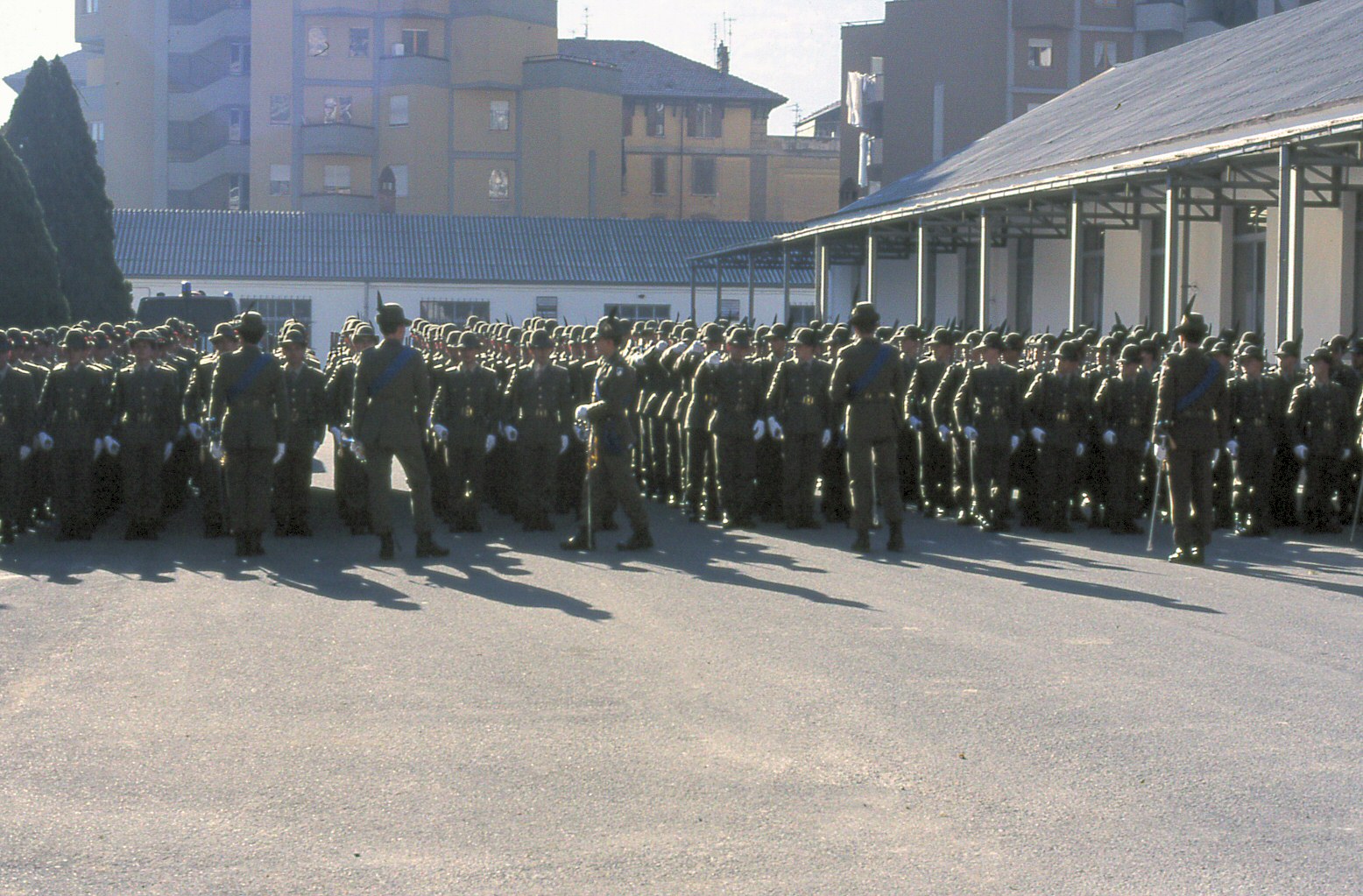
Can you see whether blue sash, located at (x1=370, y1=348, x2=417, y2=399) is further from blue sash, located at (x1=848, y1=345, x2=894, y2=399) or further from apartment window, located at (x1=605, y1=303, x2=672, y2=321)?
apartment window, located at (x1=605, y1=303, x2=672, y2=321)

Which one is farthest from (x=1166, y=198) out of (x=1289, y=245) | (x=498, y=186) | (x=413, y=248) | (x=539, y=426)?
(x=498, y=186)

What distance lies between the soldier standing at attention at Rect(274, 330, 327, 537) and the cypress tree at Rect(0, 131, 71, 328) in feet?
55.0

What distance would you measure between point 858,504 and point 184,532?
237 inches

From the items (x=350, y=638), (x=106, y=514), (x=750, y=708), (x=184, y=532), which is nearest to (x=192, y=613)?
(x=350, y=638)

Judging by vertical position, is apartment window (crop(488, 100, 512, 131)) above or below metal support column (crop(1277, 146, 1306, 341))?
above

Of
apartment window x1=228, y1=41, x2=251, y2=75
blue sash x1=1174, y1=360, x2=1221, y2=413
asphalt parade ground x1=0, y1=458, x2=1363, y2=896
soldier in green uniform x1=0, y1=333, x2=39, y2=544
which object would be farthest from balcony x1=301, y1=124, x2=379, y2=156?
blue sash x1=1174, y1=360, x2=1221, y2=413

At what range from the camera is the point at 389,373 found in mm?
13602

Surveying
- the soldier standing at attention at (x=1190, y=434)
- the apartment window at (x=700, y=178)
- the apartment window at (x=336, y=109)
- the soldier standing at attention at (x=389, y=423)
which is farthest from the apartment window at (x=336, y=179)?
the soldier standing at attention at (x=1190, y=434)

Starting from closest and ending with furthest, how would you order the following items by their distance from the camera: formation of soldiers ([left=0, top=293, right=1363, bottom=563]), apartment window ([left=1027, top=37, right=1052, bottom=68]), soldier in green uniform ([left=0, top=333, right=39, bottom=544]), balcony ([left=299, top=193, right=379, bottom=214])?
formation of soldiers ([left=0, top=293, right=1363, bottom=563]) < soldier in green uniform ([left=0, top=333, right=39, bottom=544]) < apartment window ([left=1027, top=37, right=1052, bottom=68]) < balcony ([left=299, top=193, right=379, bottom=214])

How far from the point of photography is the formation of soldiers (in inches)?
552

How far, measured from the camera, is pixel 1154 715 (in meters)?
7.77

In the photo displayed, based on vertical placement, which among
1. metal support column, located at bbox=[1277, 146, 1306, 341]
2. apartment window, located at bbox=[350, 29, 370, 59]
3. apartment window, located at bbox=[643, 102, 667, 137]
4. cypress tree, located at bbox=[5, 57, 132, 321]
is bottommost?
metal support column, located at bbox=[1277, 146, 1306, 341]

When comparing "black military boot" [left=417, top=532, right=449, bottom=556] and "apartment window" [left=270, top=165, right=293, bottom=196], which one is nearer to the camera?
"black military boot" [left=417, top=532, right=449, bottom=556]

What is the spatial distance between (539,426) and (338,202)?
59.7 meters
